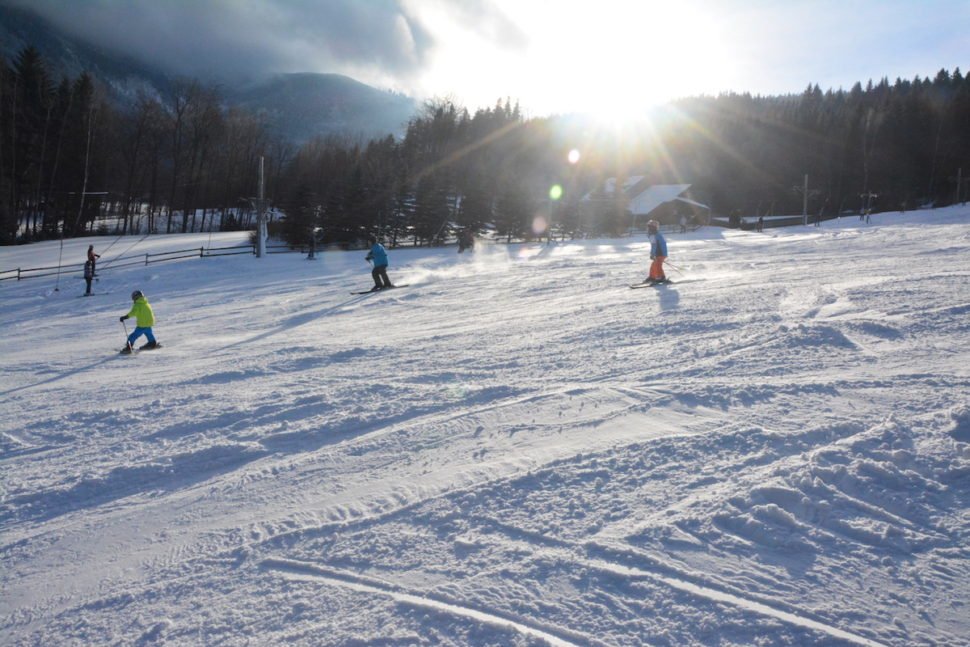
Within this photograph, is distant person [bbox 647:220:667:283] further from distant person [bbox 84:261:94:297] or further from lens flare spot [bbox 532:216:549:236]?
lens flare spot [bbox 532:216:549:236]

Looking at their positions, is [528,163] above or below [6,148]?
above

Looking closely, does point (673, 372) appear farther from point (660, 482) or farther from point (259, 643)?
point (259, 643)

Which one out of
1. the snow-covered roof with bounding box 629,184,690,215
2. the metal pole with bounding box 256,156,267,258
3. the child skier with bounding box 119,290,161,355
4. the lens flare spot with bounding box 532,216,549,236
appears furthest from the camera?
the snow-covered roof with bounding box 629,184,690,215

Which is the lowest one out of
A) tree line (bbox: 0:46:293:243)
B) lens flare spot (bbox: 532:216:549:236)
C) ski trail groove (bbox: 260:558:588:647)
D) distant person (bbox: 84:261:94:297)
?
ski trail groove (bbox: 260:558:588:647)

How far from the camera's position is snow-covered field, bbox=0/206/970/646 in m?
2.91

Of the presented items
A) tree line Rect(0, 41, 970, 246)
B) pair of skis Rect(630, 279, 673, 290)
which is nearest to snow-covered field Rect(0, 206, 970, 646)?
pair of skis Rect(630, 279, 673, 290)

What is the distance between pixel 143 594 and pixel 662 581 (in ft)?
9.38

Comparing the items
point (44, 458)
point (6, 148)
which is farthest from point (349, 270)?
point (6, 148)

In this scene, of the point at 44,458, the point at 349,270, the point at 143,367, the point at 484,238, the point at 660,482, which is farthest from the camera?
the point at 484,238

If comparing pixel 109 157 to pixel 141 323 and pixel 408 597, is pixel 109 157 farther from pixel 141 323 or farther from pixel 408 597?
pixel 408 597

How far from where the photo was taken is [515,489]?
4102 mm

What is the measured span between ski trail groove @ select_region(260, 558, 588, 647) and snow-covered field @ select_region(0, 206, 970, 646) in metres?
0.01

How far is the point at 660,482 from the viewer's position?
404 centimetres

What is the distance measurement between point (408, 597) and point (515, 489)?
49.3 inches
